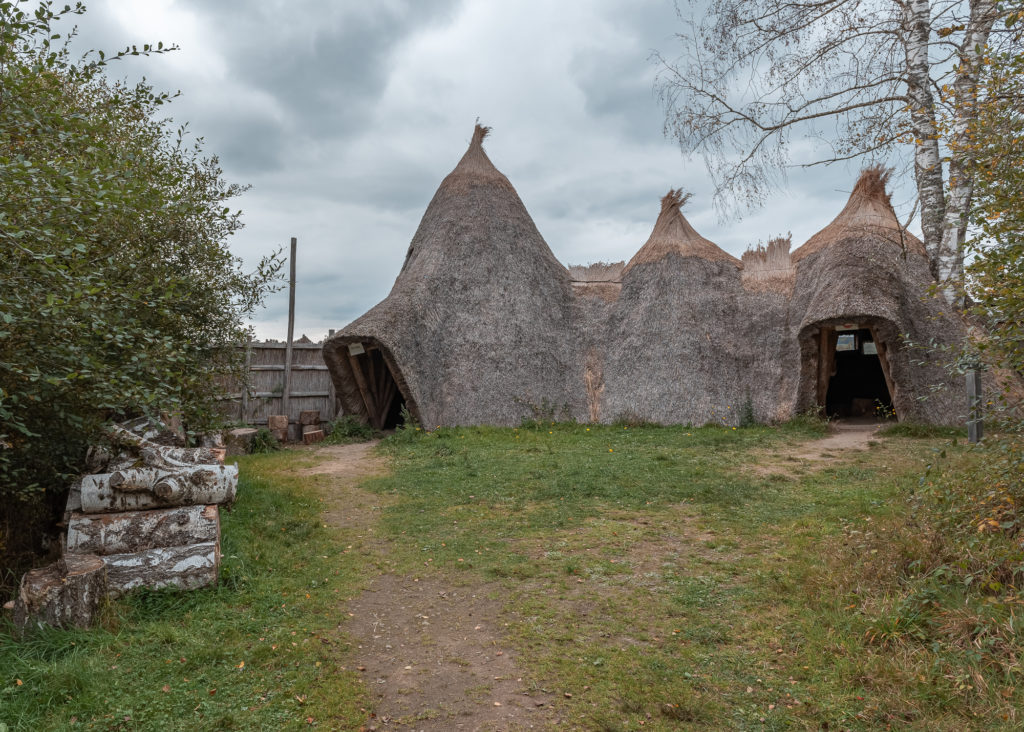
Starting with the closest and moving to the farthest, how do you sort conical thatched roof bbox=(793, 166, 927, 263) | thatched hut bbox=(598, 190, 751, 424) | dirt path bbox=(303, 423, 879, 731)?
dirt path bbox=(303, 423, 879, 731)
conical thatched roof bbox=(793, 166, 927, 263)
thatched hut bbox=(598, 190, 751, 424)

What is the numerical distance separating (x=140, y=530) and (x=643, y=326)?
12.2 meters

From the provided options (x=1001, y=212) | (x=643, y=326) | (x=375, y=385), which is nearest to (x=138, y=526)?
(x=1001, y=212)

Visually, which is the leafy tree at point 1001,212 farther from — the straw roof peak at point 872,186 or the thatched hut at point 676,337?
the straw roof peak at point 872,186

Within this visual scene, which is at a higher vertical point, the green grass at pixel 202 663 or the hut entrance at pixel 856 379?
the hut entrance at pixel 856 379

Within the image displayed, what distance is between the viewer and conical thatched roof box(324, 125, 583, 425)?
1354 centimetres

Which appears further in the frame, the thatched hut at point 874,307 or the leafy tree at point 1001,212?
the thatched hut at point 874,307

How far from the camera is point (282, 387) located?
1444 cm

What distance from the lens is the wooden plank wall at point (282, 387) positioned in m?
13.9

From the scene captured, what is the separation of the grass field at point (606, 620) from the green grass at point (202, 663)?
0.5 inches

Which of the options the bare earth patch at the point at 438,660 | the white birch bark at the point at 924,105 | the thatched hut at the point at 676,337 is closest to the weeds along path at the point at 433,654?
the bare earth patch at the point at 438,660

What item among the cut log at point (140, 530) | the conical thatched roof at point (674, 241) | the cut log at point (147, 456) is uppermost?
the conical thatched roof at point (674, 241)

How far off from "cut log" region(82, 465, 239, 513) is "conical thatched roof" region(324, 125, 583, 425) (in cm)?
755

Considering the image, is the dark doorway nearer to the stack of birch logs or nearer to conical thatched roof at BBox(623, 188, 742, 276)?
conical thatched roof at BBox(623, 188, 742, 276)

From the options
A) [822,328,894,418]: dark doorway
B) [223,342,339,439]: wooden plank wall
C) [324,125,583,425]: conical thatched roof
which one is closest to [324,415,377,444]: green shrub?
[324,125,583,425]: conical thatched roof
